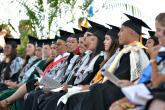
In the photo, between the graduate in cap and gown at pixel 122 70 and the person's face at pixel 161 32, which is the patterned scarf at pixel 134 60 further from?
the person's face at pixel 161 32

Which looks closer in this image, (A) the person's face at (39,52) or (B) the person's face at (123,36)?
(B) the person's face at (123,36)

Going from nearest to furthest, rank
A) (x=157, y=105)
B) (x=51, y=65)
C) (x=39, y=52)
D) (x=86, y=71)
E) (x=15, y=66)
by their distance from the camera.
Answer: (x=157, y=105) < (x=86, y=71) < (x=51, y=65) < (x=39, y=52) < (x=15, y=66)

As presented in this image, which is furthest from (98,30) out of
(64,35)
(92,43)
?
(64,35)

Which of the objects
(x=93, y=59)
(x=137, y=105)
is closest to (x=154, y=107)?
(x=137, y=105)

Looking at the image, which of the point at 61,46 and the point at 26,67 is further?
the point at 26,67

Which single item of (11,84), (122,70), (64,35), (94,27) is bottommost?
(11,84)

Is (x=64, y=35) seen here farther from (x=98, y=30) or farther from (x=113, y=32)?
(x=113, y=32)

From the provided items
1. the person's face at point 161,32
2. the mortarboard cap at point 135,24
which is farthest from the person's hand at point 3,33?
the person's face at point 161,32

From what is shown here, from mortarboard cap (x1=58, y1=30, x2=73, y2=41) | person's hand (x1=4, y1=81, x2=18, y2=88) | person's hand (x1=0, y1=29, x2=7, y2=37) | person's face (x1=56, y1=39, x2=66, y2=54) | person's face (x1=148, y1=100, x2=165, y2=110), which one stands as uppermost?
person's hand (x1=0, y1=29, x2=7, y2=37)

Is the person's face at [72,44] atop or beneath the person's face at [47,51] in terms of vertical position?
atop

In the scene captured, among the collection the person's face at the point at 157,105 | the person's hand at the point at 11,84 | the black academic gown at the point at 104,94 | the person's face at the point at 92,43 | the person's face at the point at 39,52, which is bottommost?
the person's hand at the point at 11,84

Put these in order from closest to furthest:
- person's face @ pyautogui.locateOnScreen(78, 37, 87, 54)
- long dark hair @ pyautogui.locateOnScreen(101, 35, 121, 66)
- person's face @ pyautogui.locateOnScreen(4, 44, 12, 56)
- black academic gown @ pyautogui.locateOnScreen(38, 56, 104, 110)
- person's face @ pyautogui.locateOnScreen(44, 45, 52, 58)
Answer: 1. long dark hair @ pyautogui.locateOnScreen(101, 35, 121, 66)
2. black academic gown @ pyautogui.locateOnScreen(38, 56, 104, 110)
3. person's face @ pyautogui.locateOnScreen(78, 37, 87, 54)
4. person's face @ pyautogui.locateOnScreen(44, 45, 52, 58)
5. person's face @ pyautogui.locateOnScreen(4, 44, 12, 56)

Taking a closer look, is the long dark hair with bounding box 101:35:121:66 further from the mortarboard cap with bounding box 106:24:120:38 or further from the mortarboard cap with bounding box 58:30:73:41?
the mortarboard cap with bounding box 58:30:73:41

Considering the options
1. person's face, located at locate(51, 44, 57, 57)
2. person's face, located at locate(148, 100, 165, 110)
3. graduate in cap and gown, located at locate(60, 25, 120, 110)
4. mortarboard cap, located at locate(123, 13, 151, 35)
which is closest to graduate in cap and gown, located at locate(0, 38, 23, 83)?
person's face, located at locate(51, 44, 57, 57)
